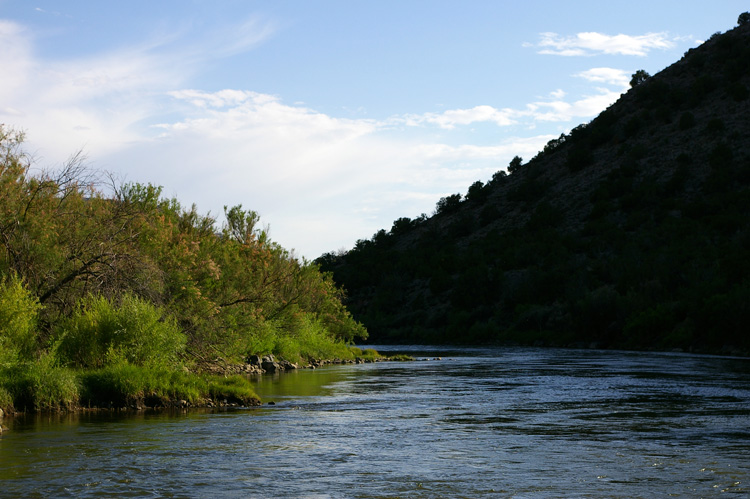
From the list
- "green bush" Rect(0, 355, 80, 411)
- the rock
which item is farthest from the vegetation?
the rock

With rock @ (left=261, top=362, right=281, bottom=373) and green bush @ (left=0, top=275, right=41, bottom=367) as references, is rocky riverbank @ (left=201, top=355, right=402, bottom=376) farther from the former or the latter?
green bush @ (left=0, top=275, right=41, bottom=367)

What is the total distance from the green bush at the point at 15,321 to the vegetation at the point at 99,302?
0.03 m

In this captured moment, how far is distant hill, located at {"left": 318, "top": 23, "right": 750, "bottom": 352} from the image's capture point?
228ft

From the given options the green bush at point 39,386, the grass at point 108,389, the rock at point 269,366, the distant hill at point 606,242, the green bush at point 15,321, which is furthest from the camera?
the distant hill at point 606,242

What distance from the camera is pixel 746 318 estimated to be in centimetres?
5497

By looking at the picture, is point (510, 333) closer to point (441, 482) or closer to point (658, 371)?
point (658, 371)

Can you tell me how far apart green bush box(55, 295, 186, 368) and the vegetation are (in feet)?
0.11

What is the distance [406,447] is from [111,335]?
39.5 feet

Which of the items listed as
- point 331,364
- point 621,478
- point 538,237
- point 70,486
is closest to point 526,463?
point 621,478

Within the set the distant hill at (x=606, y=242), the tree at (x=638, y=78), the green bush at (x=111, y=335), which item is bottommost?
the green bush at (x=111, y=335)

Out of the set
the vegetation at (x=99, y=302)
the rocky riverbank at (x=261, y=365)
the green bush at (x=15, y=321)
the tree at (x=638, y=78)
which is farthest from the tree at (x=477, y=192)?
the green bush at (x=15, y=321)

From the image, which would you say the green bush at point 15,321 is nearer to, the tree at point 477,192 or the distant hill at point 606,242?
the distant hill at point 606,242

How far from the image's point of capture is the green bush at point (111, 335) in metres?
25.6

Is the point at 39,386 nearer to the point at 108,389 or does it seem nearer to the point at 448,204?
the point at 108,389
